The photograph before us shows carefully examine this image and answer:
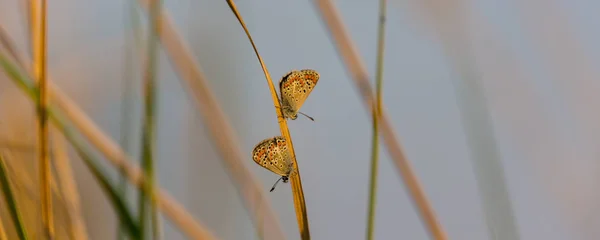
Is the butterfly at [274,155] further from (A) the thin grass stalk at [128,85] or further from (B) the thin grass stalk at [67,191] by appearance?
(B) the thin grass stalk at [67,191]

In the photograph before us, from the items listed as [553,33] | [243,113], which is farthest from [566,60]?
[243,113]

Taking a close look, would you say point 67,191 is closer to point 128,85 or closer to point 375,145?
point 128,85

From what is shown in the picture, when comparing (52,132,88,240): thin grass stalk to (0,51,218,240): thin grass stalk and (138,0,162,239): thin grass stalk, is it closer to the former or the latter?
(0,51,218,240): thin grass stalk

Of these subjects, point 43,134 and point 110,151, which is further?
point 110,151

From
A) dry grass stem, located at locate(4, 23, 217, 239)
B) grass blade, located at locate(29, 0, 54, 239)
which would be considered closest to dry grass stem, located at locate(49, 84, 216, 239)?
dry grass stem, located at locate(4, 23, 217, 239)

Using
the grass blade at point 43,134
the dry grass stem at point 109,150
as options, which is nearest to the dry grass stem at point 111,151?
the dry grass stem at point 109,150

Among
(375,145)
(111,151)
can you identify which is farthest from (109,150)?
(375,145)
